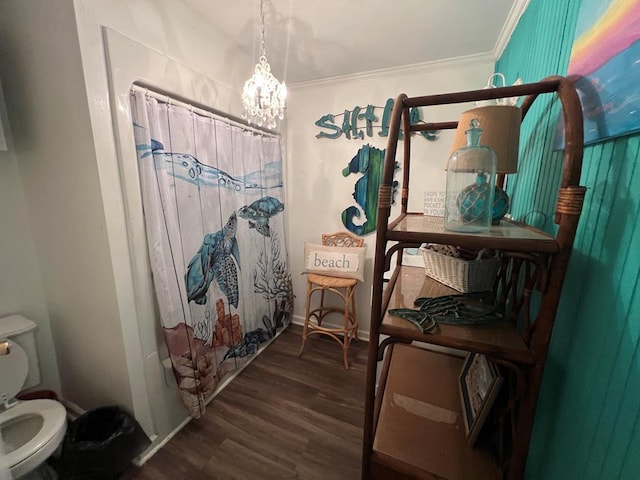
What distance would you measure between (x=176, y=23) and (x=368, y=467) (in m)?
2.21

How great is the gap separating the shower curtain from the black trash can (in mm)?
273

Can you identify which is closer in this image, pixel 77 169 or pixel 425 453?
pixel 425 453

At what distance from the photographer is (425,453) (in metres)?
0.73

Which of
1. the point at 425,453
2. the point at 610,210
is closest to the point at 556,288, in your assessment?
the point at 610,210

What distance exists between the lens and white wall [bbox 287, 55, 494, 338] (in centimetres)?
196

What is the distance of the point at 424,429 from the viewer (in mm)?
816

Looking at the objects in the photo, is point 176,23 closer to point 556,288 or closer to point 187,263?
point 187,263

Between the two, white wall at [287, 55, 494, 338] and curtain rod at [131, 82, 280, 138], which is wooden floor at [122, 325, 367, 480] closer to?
white wall at [287, 55, 494, 338]

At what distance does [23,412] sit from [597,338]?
7.27 ft

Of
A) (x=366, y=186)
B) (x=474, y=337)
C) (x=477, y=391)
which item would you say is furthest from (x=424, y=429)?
(x=366, y=186)

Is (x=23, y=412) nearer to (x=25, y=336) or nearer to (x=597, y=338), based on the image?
(x=25, y=336)

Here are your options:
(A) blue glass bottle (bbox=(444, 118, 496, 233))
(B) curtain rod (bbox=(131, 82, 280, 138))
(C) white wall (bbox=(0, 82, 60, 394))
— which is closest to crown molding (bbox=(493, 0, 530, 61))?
(A) blue glass bottle (bbox=(444, 118, 496, 233))

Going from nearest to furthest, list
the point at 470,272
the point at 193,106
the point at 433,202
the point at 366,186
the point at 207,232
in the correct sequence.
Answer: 1. the point at 470,272
2. the point at 193,106
3. the point at 207,232
4. the point at 433,202
5. the point at 366,186

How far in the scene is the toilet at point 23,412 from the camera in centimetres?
101
